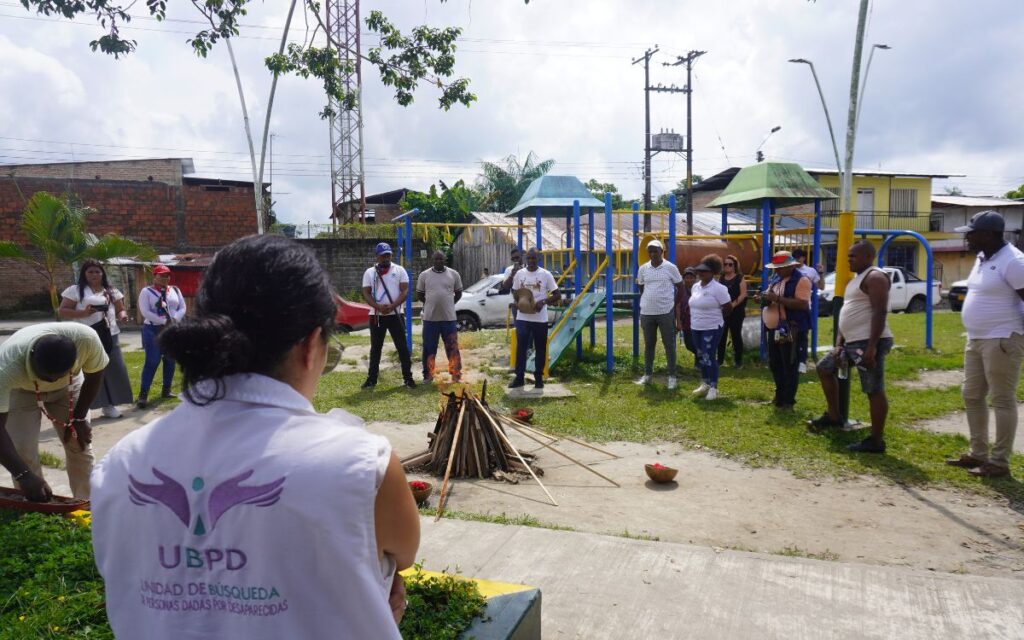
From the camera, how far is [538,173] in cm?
3488

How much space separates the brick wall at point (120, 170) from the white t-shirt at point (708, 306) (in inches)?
1283

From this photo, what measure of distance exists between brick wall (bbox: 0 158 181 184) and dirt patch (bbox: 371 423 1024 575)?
3467 centimetres

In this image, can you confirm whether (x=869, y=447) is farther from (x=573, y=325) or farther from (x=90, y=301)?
(x=90, y=301)

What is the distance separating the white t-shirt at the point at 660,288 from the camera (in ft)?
31.3

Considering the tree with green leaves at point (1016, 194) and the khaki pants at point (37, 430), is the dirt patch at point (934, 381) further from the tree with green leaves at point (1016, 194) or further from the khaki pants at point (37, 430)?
the tree with green leaves at point (1016, 194)

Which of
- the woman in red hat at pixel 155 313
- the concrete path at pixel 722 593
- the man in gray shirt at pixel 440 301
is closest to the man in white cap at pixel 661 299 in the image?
the man in gray shirt at pixel 440 301

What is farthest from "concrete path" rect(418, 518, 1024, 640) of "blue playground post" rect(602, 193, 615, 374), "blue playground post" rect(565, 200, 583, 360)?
"blue playground post" rect(565, 200, 583, 360)

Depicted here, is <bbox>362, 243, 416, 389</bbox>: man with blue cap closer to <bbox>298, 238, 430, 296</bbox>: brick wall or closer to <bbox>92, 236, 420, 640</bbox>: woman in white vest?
<bbox>92, 236, 420, 640</bbox>: woman in white vest

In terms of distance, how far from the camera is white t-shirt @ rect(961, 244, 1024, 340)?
5414 mm

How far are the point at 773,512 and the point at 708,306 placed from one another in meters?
4.05

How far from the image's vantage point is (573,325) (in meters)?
11.1

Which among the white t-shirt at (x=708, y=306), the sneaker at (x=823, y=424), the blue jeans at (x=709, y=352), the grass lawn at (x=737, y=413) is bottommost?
the grass lawn at (x=737, y=413)

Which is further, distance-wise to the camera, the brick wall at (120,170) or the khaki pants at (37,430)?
the brick wall at (120,170)

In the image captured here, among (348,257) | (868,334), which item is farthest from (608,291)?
(348,257)
